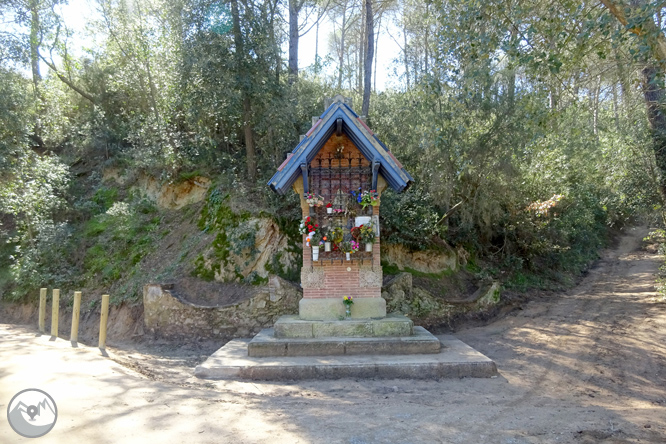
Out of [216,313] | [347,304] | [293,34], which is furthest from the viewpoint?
[293,34]

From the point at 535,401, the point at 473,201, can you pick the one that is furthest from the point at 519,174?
the point at 535,401

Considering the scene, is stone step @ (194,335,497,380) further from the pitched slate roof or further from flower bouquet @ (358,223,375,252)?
the pitched slate roof

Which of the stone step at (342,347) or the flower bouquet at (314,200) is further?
the flower bouquet at (314,200)

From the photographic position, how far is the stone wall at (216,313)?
11328mm

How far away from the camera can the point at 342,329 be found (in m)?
9.12

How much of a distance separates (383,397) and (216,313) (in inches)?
237

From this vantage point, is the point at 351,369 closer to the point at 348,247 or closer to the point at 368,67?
the point at 348,247

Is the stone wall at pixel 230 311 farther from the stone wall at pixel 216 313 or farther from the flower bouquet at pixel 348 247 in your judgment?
the flower bouquet at pixel 348 247

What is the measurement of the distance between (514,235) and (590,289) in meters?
3.42

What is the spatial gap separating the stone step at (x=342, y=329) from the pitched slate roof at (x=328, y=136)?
9.20ft

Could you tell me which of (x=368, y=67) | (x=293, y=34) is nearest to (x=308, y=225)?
(x=368, y=67)

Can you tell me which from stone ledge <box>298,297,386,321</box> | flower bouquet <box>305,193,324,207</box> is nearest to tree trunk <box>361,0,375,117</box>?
flower bouquet <box>305,193,324,207</box>

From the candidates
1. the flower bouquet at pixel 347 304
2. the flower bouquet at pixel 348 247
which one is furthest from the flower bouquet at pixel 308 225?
the flower bouquet at pixel 347 304

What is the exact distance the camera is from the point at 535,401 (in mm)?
6469
